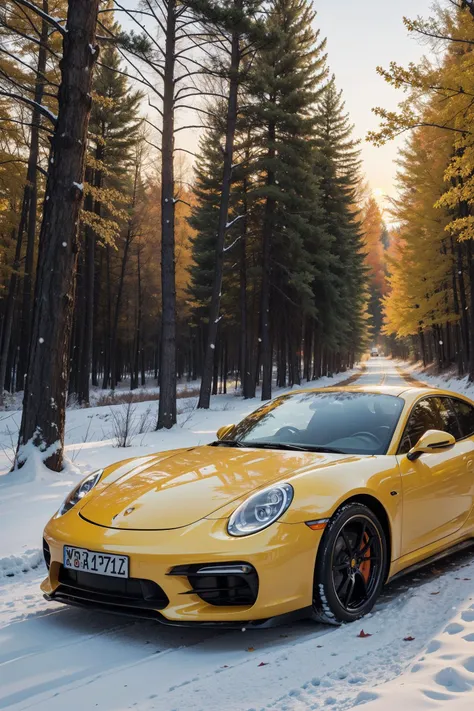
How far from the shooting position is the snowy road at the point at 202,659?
9.11ft

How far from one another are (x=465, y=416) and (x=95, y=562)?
3484mm

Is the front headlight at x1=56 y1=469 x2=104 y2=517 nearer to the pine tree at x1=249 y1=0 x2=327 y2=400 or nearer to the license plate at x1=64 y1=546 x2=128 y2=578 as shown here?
the license plate at x1=64 y1=546 x2=128 y2=578

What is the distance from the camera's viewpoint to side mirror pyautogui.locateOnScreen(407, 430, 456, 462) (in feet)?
14.2

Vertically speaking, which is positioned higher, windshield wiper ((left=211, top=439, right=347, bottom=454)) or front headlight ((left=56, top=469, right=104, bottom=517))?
windshield wiper ((left=211, top=439, right=347, bottom=454))

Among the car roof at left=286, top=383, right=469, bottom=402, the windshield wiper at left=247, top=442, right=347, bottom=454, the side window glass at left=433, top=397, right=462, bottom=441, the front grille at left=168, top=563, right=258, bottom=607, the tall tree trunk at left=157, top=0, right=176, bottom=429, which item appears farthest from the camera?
the tall tree trunk at left=157, top=0, right=176, bottom=429

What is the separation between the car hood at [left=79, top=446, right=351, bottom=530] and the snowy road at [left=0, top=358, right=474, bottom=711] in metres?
0.64

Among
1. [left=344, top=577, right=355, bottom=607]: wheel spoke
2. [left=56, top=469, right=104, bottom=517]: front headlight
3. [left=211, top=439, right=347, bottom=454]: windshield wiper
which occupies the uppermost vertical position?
[left=211, top=439, right=347, bottom=454]: windshield wiper

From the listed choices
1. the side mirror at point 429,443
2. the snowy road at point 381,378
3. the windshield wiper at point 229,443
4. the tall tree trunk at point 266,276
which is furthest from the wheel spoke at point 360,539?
the snowy road at point 381,378

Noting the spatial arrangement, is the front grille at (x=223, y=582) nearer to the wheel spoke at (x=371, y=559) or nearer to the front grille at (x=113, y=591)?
the front grille at (x=113, y=591)

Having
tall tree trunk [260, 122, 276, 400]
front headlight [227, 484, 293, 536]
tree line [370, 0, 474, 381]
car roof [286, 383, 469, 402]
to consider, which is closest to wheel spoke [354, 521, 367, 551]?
front headlight [227, 484, 293, 536]

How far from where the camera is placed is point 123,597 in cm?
336

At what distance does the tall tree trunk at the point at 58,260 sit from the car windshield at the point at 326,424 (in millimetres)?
3999

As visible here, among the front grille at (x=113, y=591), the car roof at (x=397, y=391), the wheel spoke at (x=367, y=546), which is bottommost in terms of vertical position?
the front grille at (x=113, y=591)

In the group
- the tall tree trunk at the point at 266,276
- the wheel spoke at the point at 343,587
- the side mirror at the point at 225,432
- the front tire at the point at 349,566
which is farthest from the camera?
the tall tree trunk at the point at 266,276
